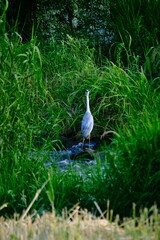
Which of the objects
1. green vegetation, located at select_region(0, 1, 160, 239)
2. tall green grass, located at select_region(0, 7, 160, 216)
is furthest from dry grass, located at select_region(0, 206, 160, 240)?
tall green grass, located at select_region(0, 7, 160, 216)

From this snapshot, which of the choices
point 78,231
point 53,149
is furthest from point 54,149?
point 78,231

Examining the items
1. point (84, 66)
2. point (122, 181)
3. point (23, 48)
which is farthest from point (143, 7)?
point (122, 181)

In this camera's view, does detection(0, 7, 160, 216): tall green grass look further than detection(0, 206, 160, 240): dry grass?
Yes

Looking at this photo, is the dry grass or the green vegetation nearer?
the dry grass

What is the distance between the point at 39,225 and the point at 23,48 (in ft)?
7.97

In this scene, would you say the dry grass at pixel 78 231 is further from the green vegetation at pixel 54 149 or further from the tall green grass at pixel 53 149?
the tall green grass at pixel 53 149

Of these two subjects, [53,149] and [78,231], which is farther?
[53,149]

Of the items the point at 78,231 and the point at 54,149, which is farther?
the point at 54,149

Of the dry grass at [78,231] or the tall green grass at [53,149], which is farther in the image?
the tall green grass at [53,149]

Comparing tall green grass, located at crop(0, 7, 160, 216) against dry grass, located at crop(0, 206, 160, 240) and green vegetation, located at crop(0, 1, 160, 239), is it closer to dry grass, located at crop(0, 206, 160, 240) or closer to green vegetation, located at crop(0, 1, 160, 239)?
green vegetation, located at crop(0, 1, 160, 239)

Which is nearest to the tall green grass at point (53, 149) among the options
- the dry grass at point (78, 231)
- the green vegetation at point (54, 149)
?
the green vegetation at point (54, 149)

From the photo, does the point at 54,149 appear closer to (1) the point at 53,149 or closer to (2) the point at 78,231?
(1) the point at 53,149

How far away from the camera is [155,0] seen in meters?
7.53

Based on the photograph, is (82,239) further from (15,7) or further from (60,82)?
(15,7)
